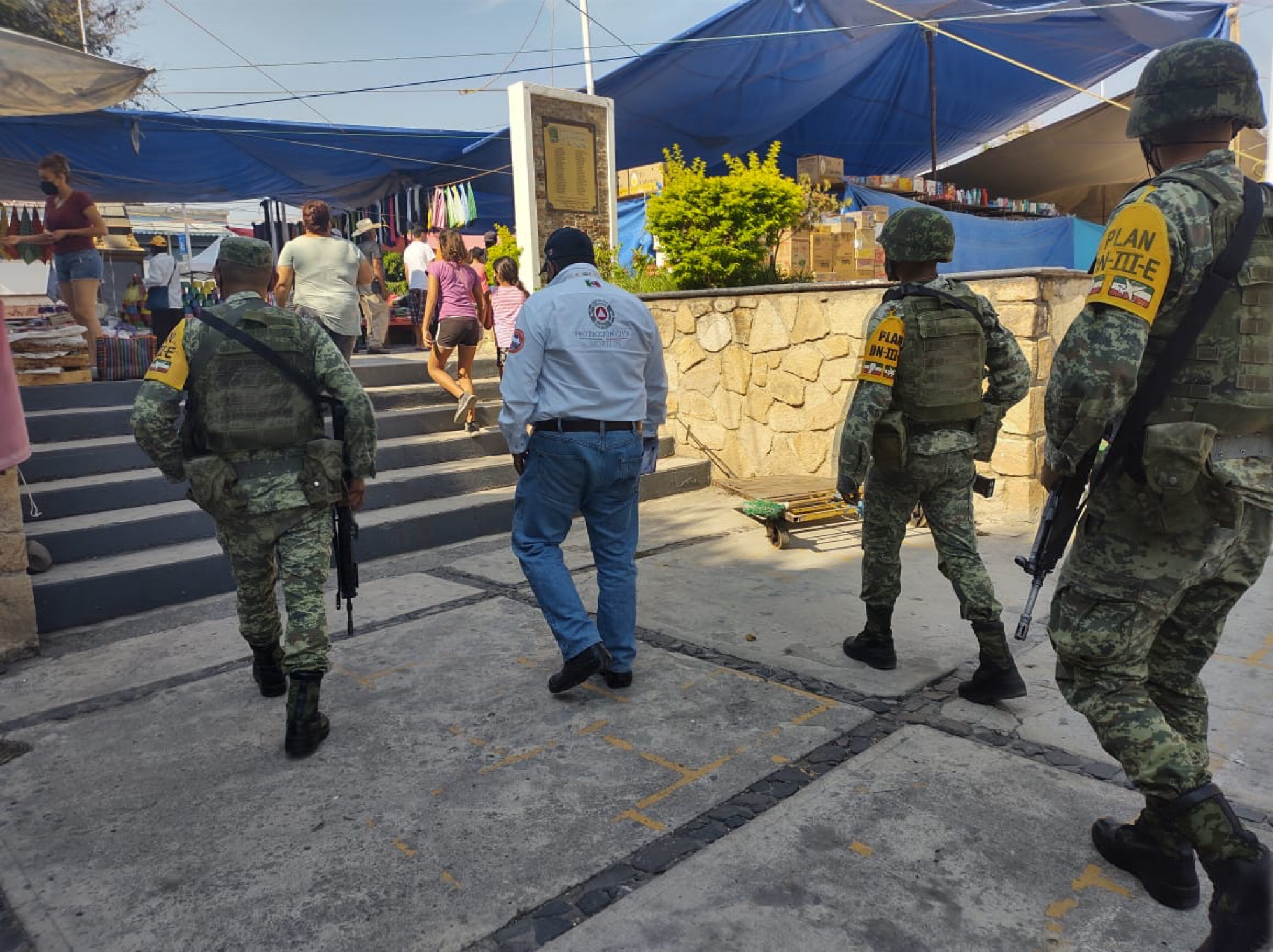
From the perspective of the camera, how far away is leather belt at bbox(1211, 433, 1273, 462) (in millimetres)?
1964

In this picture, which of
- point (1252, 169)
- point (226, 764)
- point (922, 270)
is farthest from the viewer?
point (1252, 169)

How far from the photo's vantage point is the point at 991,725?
122 inches

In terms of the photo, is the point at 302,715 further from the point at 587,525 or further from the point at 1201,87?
the point at 1201,87

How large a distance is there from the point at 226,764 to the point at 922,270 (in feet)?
9.85

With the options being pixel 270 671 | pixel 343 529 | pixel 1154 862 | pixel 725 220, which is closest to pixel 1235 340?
pixel 1154 862

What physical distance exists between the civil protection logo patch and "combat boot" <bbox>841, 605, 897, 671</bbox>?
60.5 inches

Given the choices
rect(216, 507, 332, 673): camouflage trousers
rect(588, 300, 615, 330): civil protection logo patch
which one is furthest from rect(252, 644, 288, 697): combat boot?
rect(588, 300, 615, 330): civil protection logo patch

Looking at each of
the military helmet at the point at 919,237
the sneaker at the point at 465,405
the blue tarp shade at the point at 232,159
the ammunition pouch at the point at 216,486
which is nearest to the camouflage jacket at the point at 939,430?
the military helmet at the point at 919,237

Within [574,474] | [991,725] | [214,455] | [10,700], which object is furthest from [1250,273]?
[10,700]

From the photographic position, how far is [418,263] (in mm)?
10703

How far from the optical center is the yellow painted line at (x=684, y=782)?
268cm

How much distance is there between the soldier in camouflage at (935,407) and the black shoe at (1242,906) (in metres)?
1.31

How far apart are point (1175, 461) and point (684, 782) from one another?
1645 mm

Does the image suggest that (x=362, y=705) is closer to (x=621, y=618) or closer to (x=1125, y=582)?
(x=621, y=618)
